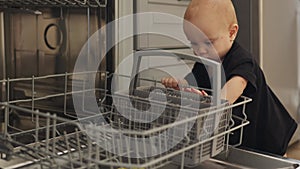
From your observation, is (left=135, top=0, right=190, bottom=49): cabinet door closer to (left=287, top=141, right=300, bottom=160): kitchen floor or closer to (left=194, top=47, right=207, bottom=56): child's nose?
(left=194, top=47, right=207, bottom=56): child's nose

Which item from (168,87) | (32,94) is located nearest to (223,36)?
(168,87)

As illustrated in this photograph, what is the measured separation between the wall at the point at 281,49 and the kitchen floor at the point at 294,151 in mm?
176

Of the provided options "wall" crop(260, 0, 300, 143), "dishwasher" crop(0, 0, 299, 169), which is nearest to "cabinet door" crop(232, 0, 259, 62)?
"wall" crop(260, 0, 300, 143)

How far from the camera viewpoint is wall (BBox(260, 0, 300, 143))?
2014 mm

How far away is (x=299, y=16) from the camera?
8.00ft

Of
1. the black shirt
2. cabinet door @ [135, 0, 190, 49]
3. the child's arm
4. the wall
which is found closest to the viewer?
the child's arm

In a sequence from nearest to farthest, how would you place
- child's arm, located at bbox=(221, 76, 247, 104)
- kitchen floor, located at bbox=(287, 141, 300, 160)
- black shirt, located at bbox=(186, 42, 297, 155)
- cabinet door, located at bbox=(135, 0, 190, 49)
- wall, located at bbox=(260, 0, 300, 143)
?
child's arm, located at bbox=(221, 76, 247, 104)
black shirt, located at bbox=(186, 42, 297, 155)
cabinet door, located at bbox=(135, 0, 190, 49)
wall, located at bbox=(260, 0, 300, 143)
kitchen floor, located at bbox=(287, 141, 300, 160)

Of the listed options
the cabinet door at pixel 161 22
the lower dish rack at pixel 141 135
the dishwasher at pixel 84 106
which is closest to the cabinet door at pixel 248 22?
the cabinet door at pixel 161 22

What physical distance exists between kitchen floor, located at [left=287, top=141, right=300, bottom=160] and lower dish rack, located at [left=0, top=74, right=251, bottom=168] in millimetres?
1700

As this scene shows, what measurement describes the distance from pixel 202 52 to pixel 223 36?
94 millimetres

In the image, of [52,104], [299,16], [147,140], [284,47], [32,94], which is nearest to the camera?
[147,140]

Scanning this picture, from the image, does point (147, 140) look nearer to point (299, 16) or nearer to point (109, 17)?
point (109, 17)

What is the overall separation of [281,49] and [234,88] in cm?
148

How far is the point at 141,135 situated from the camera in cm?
56
